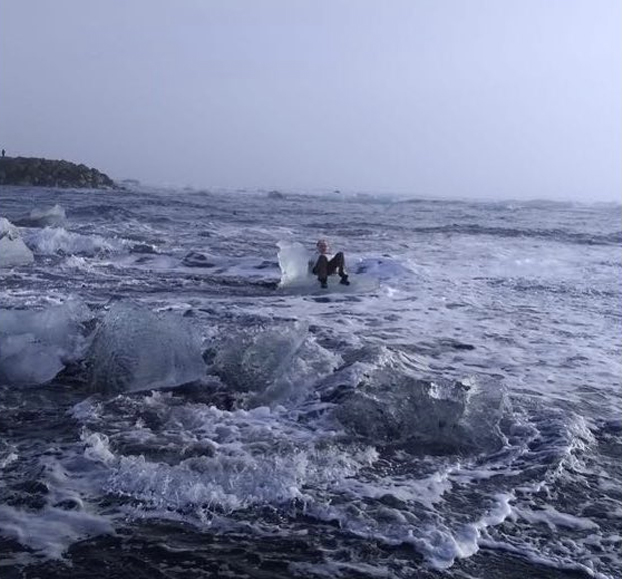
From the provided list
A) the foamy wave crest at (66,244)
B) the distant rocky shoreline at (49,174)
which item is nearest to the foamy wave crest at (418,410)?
the foamy wave crest at (66,244)

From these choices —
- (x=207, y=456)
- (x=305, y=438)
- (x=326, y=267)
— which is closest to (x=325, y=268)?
(x=326, y=267)

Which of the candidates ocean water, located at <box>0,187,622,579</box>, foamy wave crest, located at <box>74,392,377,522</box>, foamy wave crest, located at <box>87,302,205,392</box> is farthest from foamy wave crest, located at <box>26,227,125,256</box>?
foamy wave crest, located at <box>74,392,377,522</box>

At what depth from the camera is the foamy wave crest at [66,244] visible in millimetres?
13628

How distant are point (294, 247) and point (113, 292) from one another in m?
3.10

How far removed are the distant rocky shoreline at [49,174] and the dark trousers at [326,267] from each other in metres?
37.2

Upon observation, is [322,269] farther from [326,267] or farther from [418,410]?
[418,410]

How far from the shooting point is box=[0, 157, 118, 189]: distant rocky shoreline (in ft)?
143

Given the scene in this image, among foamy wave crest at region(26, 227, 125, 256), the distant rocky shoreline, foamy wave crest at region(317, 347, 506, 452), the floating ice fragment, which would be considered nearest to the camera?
foamy wave crest at region(317, 347, 506, 452)

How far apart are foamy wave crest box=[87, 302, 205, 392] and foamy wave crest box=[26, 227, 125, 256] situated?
826 centimetres

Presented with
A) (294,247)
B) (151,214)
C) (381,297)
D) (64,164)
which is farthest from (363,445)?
(64,164)

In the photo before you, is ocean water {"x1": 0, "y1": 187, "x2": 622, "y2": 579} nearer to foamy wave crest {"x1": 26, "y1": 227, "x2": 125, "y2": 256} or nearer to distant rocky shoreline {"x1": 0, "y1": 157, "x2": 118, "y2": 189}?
foamy wave crest {"x1": 26, "y1": 227, "x2": 125, "y2": 256}

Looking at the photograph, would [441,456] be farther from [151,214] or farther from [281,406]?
[151,214]

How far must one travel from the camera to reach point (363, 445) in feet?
14.1

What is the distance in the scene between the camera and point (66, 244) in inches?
558
